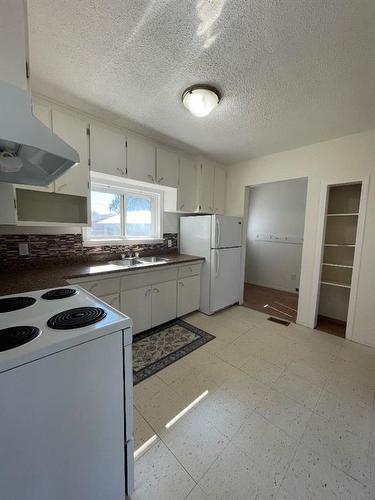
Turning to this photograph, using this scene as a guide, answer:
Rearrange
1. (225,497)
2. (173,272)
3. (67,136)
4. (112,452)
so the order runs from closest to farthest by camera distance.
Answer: (112,452) < (225,497) < (67,136) < (173,272)

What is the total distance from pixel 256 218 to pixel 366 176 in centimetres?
260

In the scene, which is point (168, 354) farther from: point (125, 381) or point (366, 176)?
point (366, 176)

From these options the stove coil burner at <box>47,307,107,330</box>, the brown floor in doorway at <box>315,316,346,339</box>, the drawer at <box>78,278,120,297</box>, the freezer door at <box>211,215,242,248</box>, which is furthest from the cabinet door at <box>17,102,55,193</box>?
the brown floor in doorway at <box>315,316,346,339</box>

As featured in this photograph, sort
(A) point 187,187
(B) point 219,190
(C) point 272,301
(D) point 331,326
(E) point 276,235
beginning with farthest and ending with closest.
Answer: (E) point 276,235
(C) point 272,301
(B) point 219,190
(A) point 187,187
(D) point 331,326

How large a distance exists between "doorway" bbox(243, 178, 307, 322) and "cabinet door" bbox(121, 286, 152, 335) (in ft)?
6.86

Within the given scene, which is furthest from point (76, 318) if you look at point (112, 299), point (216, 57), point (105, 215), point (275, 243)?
point (275, 243)

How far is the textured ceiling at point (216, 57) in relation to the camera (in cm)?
107

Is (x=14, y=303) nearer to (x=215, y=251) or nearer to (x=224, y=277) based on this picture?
(x=215, y=251)

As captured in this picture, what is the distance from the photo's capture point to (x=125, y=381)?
91cm

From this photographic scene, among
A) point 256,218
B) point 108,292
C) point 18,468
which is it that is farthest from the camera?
point 256,218

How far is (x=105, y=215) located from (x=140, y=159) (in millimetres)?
840

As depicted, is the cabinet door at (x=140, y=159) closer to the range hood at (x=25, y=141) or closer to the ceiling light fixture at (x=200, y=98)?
the ceiling light fixture at (x=200, y=98)

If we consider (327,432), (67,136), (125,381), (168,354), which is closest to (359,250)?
(327,432)

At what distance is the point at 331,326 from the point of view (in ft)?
9.21
